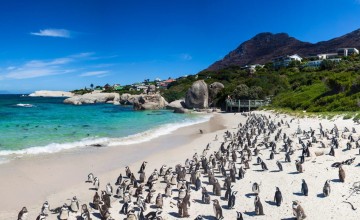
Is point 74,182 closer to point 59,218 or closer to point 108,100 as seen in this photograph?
point 59,218

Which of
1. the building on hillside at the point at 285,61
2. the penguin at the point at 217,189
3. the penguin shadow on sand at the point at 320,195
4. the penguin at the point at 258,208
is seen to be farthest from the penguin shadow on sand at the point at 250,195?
the building on hillside at the point at 285,61

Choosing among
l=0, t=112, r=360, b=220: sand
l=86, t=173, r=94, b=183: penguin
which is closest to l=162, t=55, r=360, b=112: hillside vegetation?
l=0, t=112, r=360, b=220: sand

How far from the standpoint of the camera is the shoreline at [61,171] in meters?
12.7

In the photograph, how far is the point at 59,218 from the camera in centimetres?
1074

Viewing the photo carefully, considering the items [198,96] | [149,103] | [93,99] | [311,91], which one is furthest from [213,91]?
[93,99]

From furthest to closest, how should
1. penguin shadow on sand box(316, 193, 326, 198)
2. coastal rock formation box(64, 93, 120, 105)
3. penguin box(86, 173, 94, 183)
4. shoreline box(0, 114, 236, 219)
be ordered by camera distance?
coastal rock formation box(64, 93, 120, 105)
penguin box(86, 173, 94, 183)
shoreline box(0, 114, 236, 219)
penguin shadow on sand box(316, 193, 326, 198)

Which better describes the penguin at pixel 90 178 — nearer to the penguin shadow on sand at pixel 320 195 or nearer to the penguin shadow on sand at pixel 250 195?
the penguin shadow on sand at pixel 250 195

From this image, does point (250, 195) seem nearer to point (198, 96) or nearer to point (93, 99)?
point (198, 96)

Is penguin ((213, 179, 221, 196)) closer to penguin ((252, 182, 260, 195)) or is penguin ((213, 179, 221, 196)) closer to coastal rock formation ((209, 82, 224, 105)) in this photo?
penguin ((252, 182, 260, 195))

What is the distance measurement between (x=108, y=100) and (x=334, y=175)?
9625cm

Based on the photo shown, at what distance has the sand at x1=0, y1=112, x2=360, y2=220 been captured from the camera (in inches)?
432

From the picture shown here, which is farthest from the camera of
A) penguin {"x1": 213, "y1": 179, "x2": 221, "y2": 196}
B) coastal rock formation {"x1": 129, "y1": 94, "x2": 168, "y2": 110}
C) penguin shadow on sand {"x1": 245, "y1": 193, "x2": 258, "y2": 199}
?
coastal rock formation {"x1": 129, "y1": 94, "x2": 168, "y2": 110}

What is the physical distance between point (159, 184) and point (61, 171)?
17.9 ft

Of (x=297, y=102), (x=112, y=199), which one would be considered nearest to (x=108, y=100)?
(x=297, y=102)
